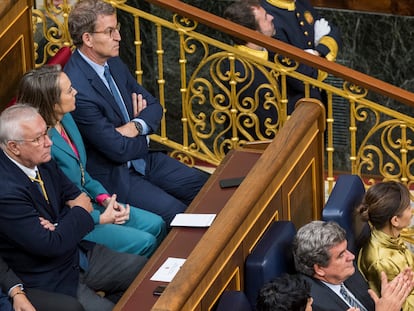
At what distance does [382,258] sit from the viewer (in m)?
6.64

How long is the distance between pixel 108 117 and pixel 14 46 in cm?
60

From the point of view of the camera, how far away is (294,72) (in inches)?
296

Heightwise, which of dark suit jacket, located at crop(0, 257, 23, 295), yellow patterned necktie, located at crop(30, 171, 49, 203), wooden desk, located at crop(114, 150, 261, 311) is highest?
yellow patterned necktie, located at crop(30, 171, 49, 203)

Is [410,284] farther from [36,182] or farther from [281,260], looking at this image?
[36,182]

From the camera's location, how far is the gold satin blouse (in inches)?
261

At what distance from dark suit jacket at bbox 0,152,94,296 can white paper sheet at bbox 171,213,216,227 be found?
50cm

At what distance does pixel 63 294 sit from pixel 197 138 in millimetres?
2100

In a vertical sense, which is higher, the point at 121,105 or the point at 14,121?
the point at 14,121

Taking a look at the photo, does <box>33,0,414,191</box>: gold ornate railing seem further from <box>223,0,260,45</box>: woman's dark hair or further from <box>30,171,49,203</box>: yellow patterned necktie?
<box>30,171,49,203</box>: yellow patterned necktie

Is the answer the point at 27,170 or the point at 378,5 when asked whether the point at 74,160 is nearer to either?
the point at 27,170

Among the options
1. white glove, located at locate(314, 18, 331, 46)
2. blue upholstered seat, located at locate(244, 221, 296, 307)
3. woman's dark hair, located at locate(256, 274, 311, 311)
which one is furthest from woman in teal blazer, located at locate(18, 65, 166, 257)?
white glove, located at locate(314, 18, 331, 46)

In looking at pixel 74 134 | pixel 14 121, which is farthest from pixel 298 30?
pixel 14 121

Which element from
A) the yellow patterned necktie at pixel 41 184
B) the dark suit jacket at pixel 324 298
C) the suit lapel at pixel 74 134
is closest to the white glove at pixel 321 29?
the suit lapel at pixel 74 134

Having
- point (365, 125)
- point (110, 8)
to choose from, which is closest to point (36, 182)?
point (110, 8)
